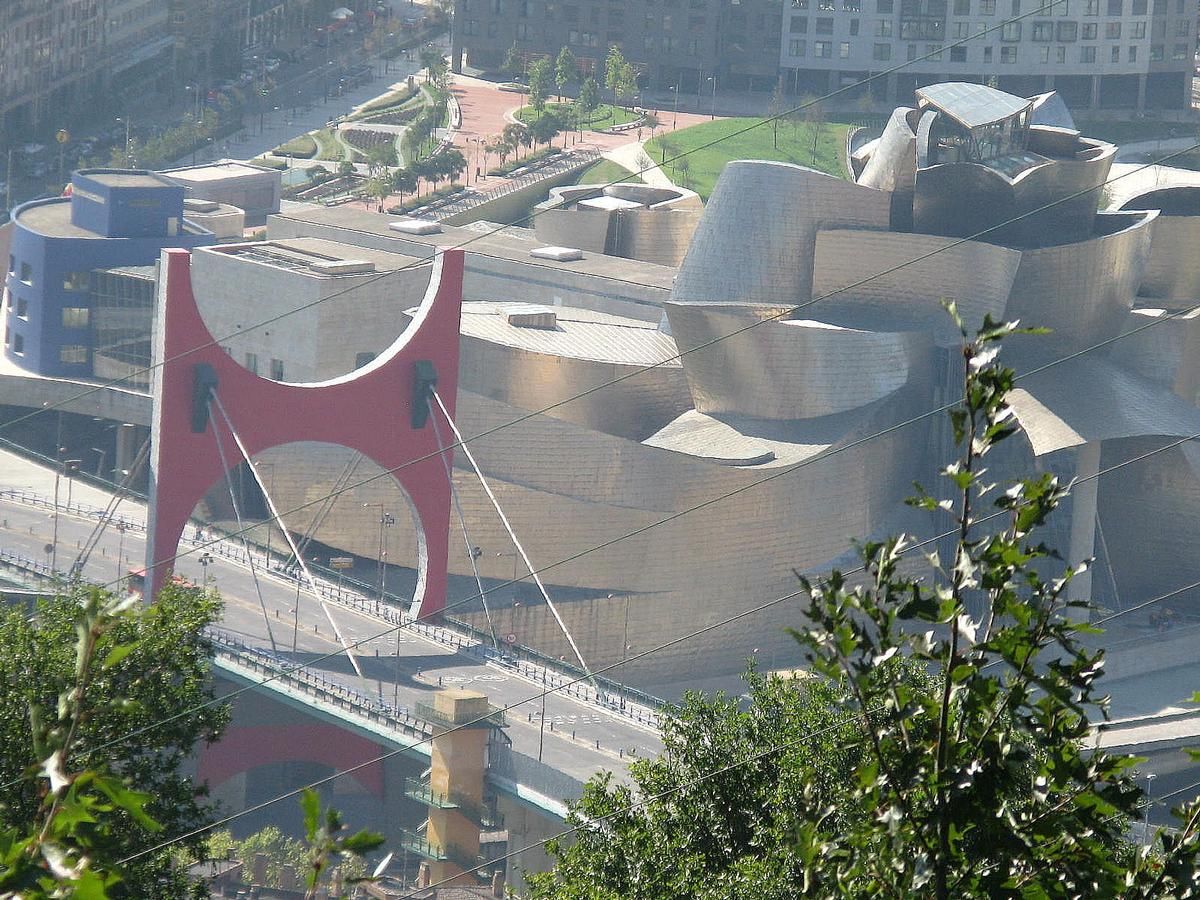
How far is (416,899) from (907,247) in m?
13.4

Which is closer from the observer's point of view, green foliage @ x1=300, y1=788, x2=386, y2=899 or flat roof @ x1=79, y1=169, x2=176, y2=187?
green foliage @ x1=300, y1=788, x2=386, y2=899

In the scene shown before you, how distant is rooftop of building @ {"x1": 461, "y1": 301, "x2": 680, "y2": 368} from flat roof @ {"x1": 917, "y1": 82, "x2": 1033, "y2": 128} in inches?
199

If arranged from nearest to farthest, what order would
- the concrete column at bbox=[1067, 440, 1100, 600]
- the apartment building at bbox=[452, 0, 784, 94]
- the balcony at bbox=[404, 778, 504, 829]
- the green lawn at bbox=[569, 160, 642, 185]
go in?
the balcony at bbox=[404, 778, 504, 829] < the concrete column at bbox=[1067, 440, 1100, 600] < the green lawn at bbox=[569, 160, 642, 185] < the apartment building at bbox=[452, 0, 784, 94]

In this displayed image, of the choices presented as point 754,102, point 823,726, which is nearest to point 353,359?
point 823,726

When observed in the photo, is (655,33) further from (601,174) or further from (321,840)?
(321,840)

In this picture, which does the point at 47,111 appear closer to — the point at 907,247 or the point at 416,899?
the point at 907,247

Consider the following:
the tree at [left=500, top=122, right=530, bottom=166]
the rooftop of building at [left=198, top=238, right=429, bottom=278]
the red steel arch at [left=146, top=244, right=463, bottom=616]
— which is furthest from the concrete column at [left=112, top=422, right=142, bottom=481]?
the tree at [left=500, top=122, right=530, bottom=166]

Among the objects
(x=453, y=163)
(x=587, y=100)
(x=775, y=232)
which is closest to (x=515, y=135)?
(x=453, y=163)

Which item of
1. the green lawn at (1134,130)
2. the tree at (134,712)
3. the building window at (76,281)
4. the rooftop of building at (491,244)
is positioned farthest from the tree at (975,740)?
the green lawn at (1134,130)

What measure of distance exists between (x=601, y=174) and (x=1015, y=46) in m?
12.5

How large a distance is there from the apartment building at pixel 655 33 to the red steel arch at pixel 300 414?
31.9 metres

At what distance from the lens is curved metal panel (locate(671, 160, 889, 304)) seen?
31.2 meters

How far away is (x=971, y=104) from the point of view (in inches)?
1252

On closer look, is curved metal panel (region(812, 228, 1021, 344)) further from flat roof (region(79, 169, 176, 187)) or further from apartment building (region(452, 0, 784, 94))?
apartment building (region(452, 0, 784, 94))
